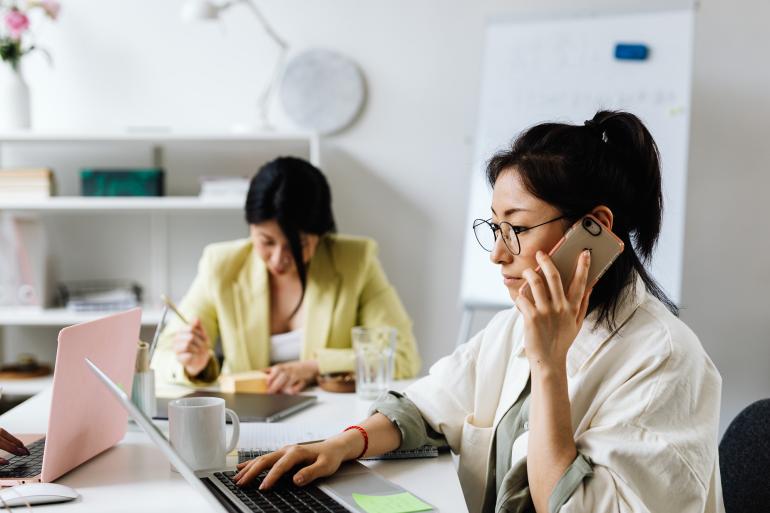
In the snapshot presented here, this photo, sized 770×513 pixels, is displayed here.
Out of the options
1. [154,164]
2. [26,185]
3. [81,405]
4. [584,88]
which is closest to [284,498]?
[81,405]

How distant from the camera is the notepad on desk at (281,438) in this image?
1242 mm

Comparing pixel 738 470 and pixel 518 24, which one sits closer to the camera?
pixel 738 470

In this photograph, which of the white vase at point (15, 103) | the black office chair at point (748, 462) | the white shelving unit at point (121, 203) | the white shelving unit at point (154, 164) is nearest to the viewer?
the black office chair at point (748, 462)

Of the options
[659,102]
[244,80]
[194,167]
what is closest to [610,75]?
[659,102]

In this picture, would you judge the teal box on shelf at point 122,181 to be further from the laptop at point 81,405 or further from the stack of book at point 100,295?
the laptop at point 81,405

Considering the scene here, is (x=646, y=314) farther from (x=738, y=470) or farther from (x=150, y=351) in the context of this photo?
(x=150, y=351)

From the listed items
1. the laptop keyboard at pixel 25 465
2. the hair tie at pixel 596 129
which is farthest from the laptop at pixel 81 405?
the hair tie at pixel 596 129

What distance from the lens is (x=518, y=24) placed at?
282 centimetres

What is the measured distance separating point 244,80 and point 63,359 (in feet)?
7.18

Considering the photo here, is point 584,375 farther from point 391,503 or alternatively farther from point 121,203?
point 121,203

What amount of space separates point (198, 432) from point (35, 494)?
222 millimetres

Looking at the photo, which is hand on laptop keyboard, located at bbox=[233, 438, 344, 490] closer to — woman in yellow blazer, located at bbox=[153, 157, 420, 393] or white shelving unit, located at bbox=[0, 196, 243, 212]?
woman in yellow blazer, located at bbox=[153, 157, 420, 393]

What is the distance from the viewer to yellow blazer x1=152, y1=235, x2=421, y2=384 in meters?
2.15

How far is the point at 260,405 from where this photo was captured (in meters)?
1.54
